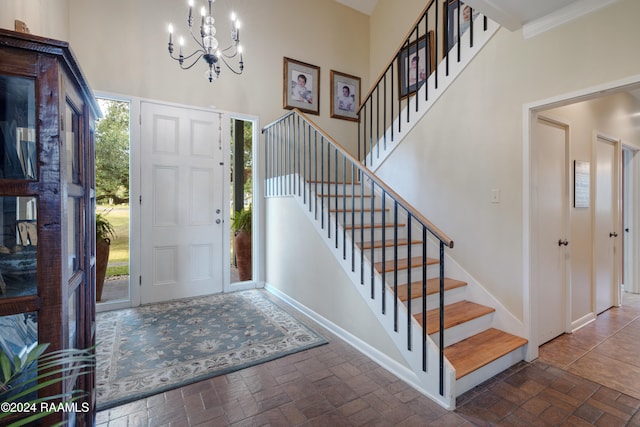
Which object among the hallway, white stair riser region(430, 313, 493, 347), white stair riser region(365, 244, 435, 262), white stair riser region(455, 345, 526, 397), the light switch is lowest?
the hallway

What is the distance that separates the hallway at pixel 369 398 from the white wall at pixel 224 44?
10.7 feet

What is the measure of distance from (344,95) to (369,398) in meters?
4.47

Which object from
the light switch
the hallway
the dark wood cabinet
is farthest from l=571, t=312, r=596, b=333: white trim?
the dark wood cabinet

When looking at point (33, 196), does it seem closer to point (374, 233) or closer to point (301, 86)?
point (374, 233)

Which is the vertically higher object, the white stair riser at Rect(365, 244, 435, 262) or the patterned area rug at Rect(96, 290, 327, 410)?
the white stair riser at Rect(365, 244, 435, 262)

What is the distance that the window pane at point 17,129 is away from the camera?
3.02 ft

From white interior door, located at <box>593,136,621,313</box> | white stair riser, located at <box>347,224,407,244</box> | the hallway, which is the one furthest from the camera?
white interior door, located at <box>593,136,621,313</box>

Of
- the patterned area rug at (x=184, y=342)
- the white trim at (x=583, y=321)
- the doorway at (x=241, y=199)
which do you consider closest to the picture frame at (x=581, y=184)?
the white trim at (x=583, y=321)

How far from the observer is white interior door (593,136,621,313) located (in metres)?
3.44

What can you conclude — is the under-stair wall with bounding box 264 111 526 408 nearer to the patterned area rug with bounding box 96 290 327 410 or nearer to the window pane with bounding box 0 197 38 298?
the patterned area rug with bounding box 96 290 327 410

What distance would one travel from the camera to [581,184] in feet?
10.4

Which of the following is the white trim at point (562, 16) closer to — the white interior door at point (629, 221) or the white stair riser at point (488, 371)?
the white stair riser at point (488, 371)

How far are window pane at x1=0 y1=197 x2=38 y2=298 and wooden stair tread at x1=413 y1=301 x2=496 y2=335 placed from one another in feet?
7.06

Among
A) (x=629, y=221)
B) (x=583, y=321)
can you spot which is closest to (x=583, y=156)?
(x=583, y=321)
